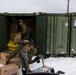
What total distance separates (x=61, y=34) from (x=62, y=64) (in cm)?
166

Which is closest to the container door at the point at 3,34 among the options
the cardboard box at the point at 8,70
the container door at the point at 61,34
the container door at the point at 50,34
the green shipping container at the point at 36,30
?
the green shipping container at the point at 36,30

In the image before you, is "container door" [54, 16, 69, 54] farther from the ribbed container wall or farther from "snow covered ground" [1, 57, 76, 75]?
"snow covered ground" [1, 57, 76, 75]

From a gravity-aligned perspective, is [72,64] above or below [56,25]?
below

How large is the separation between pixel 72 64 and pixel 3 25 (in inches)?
135

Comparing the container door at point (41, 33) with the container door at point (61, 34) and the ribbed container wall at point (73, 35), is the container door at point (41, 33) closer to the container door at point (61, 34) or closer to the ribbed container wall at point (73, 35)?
the container door at point (61, 34)

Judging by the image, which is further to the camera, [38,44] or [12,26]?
[12,26]

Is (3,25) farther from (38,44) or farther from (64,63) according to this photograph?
(64,63)

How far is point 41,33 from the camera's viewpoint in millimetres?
8508

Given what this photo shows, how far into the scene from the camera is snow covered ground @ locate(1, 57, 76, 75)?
6986mm

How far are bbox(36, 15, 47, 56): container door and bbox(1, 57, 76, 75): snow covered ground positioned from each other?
0.57 meters

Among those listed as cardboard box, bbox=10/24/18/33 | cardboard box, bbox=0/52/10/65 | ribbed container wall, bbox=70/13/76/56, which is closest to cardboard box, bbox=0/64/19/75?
cardboard box, bbox=0/52/10/65

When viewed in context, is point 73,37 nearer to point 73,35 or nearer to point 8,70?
point 73,35

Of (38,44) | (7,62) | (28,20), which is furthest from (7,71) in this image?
(28,20)

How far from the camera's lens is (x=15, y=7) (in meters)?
14.2
